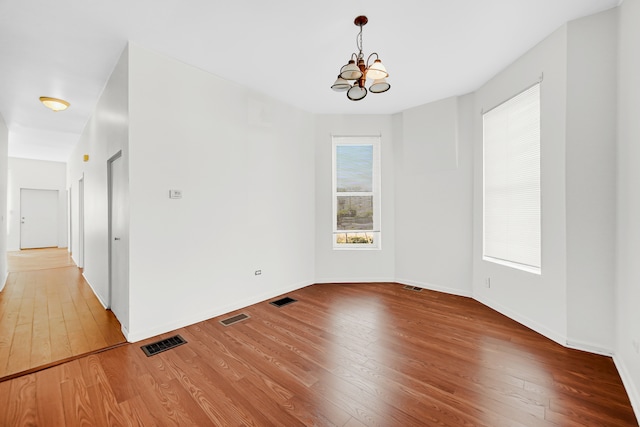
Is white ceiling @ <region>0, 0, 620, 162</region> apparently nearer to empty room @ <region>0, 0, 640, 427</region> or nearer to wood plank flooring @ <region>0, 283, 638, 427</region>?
empty room @ <region>0, 0, 640, 427</region>

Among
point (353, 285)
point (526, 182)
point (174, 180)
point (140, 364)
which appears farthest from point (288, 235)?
point (526, 182)

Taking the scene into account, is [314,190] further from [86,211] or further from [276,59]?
A: [86,211]

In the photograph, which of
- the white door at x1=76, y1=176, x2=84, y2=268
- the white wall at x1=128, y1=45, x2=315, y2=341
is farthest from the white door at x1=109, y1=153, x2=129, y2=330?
the white door at x1=76, y1=176, x2=84, y2=268

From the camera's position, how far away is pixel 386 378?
1.99 metres

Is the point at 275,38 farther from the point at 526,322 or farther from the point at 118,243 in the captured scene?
the point at 526,322

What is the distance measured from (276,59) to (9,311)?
4.43 m

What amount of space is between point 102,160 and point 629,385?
558 centimetres

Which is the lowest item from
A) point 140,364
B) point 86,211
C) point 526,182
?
point 140,364

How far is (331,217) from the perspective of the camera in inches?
180

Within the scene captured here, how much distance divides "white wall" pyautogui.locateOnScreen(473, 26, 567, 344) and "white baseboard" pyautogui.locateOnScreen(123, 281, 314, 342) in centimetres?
295

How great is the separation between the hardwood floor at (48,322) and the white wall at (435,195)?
3962 mm

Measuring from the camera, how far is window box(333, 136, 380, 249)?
4656 mm

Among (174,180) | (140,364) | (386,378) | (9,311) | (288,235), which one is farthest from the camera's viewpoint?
(288,235)

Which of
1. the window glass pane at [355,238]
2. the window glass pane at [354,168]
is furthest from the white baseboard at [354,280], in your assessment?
the window glass pane at [354,168]
